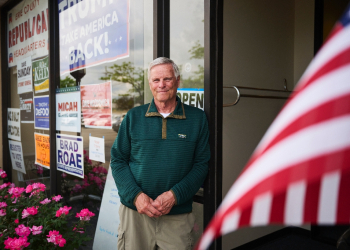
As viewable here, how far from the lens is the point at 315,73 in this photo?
404 millimetres

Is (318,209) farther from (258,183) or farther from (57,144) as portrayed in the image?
(57,144)

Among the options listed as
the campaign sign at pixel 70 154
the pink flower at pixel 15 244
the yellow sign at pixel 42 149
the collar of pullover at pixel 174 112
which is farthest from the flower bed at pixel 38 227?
the yellow sign at pixel 42 149

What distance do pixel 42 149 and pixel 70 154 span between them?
71 centimetres

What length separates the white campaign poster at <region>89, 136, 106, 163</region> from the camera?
2732 mm

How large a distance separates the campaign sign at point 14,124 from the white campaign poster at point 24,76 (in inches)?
13.6

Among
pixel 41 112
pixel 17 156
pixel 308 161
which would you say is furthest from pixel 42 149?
pixel 308 161

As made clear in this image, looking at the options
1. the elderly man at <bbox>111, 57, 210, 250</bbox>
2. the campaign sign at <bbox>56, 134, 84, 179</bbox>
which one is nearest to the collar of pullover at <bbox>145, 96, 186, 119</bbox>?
the elderly man at <bbox>111, 57, 210, 250</bbox>

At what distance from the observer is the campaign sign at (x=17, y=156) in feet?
13.8

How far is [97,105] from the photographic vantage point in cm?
278

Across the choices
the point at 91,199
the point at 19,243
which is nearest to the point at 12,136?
the point at 91,199

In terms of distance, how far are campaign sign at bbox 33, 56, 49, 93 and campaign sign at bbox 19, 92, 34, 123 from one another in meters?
0.25

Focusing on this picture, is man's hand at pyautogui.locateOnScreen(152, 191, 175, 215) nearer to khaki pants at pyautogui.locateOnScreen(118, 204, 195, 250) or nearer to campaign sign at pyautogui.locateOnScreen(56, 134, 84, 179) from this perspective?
khaki pants at pyautogui.locateOnScreen(118, 204, 195, 250)

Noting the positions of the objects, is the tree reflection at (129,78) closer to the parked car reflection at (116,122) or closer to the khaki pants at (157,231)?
the parked car reflection at (116,122)

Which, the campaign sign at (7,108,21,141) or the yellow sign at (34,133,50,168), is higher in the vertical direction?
the campaign sign at (7,108,21,141)
